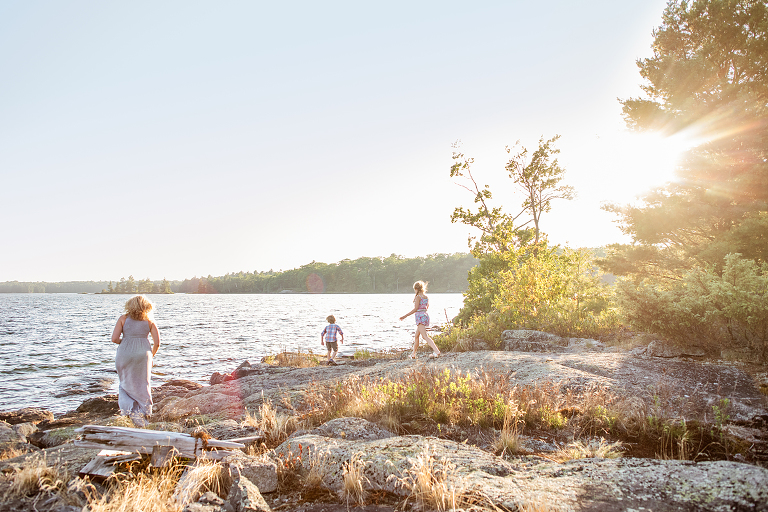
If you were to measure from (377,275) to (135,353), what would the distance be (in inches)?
5952

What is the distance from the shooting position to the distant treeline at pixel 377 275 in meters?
143

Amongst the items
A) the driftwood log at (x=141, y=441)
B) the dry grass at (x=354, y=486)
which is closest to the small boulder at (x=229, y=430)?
the driftwood log at (x=141, y=441)

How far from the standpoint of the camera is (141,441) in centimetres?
395

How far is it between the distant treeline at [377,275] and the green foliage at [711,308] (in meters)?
125

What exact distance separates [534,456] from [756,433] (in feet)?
9.37

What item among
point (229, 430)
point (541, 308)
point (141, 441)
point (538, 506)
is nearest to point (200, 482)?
point (141, 441)

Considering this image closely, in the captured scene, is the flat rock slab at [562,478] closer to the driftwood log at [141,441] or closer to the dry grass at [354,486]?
the dry grass at [354,486]

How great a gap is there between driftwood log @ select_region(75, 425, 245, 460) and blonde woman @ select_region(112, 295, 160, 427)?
2764 millimetres

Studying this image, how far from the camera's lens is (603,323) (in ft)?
43.8

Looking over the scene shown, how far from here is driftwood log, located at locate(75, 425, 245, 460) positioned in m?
3.86

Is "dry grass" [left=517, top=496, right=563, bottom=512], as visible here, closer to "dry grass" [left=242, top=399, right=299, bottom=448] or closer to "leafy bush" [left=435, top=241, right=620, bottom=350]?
"dry grass" [left=242, top=399, right=299, bottom=448]

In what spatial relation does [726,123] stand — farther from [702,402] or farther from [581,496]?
[581,496]

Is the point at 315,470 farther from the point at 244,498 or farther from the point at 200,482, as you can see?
the point at 200,482

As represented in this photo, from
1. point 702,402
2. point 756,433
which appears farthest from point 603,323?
point 756,433
